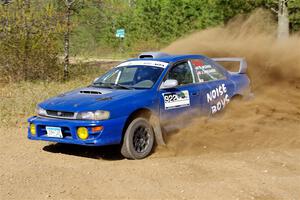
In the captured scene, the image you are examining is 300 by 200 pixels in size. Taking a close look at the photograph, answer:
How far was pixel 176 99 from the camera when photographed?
7559 mm

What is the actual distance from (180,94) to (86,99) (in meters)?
1.55

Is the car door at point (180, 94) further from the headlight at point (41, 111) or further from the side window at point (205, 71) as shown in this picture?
the headlight at point (41, 111)

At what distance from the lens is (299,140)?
315 inches

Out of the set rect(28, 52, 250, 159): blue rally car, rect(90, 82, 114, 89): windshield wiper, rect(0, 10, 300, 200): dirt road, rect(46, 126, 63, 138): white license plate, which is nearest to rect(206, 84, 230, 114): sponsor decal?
rect(28, 52, 250, 159): blue rally car

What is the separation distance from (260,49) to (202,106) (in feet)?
17.1

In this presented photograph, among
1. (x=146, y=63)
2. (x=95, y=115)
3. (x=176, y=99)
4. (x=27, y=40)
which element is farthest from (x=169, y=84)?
(x=27, y=40)

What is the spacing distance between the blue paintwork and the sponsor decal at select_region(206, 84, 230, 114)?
92 millimetres

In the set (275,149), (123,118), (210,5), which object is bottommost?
(275,149)

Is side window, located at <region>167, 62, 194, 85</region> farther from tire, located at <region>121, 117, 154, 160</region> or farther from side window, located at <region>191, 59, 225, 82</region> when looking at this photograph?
tire, located at <region>121, 117, 154, 160</region>

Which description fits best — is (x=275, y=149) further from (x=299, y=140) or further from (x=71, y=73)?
(x=71, y=73)

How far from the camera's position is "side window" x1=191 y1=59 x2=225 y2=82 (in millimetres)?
8281

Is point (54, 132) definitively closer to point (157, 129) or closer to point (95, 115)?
point (95, 115)

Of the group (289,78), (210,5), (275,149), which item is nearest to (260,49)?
(289,78)

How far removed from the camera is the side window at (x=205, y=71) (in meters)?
8.28
